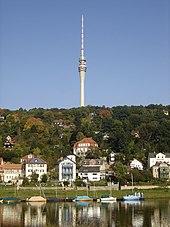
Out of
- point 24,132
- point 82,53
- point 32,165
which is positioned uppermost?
point 82,53

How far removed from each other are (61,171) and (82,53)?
220 feet

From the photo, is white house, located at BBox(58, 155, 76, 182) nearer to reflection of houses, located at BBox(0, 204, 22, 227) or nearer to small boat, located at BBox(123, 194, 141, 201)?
small boat, located at BBox(123, 194, 141, 201)

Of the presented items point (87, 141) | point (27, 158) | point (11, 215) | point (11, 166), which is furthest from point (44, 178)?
point (11, 215)

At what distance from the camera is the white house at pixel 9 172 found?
2539 inches

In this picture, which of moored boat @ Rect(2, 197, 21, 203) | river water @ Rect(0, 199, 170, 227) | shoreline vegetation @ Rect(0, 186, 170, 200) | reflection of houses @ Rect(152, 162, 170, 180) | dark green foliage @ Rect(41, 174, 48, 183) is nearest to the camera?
river water @ Rect(0, 199, 170, 227)

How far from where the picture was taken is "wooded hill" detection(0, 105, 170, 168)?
7262 cm

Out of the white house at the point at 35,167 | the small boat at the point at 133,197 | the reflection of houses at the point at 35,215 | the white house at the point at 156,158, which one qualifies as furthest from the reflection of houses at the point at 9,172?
the small boat at the point at 133,197

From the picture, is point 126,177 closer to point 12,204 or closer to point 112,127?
A: point 12,204

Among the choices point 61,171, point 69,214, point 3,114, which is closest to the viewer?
point 69,214

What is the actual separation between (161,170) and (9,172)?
67.5 ft

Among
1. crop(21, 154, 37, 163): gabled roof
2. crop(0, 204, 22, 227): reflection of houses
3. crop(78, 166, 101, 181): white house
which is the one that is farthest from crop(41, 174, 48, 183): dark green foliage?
crop(0, 204, 22, 227): reflection of houses

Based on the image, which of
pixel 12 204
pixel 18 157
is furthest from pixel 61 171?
pixel 12 204

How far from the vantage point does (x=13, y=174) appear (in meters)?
→ 64.8

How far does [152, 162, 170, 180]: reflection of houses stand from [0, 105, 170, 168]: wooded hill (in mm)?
5178
